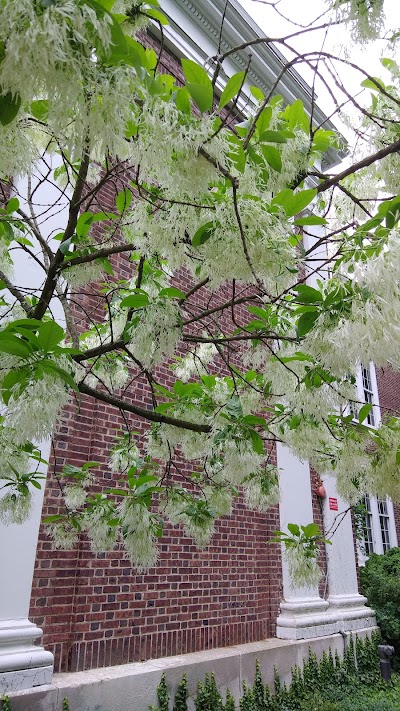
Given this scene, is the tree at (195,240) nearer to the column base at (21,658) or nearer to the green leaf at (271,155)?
the green leaf at (271,155)

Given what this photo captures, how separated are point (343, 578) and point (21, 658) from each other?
5.61 meters

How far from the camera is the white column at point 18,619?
361 centimetres

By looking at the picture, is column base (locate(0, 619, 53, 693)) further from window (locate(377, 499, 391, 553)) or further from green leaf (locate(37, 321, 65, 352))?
window (locate(377, 499, 391, 553))

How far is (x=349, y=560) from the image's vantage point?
821 centimetres

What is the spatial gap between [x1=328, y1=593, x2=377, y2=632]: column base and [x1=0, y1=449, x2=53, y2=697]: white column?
4807 millimetres

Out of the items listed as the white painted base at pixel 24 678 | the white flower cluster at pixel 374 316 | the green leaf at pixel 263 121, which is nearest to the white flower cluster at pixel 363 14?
the green leaf at pixel 263 121

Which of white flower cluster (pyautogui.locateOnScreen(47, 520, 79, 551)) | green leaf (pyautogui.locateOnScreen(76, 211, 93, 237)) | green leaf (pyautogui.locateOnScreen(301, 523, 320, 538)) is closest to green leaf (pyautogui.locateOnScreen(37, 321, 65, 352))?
green leaf (pyautogui.locateOnScreen(76, 211, 93, 237))

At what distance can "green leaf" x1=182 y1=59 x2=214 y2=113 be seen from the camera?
5.30 ft

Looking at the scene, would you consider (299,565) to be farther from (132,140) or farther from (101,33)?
(101,33)

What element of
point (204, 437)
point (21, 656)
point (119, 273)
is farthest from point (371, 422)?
point (21, 656)

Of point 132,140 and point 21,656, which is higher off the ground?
point 132,140

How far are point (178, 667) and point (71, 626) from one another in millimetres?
1183

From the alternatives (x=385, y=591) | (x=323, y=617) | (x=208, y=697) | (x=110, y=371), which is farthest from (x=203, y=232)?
(x=385, y=591)

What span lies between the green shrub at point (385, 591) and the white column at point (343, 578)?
0.25 metres
